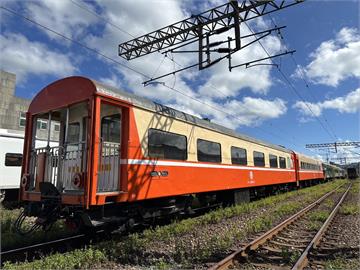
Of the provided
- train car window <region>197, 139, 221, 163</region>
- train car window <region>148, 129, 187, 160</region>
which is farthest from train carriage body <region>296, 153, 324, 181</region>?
train car window <region>148, 129, 187, 160</region>

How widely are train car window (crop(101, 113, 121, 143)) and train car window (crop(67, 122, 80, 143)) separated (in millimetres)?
747

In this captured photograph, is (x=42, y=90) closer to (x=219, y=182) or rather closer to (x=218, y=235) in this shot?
(x=218, y=235)

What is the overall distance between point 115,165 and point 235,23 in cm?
621

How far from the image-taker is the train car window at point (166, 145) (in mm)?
8359

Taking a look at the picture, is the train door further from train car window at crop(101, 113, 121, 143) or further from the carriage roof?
the carriage roof

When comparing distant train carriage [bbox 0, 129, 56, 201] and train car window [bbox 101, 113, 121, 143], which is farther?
distant train carriage [bbox 0, 129, 56, 201]

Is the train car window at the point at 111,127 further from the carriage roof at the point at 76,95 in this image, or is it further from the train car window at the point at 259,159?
the train car window at the point at 259,159

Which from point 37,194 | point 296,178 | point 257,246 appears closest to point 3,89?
point 296,178

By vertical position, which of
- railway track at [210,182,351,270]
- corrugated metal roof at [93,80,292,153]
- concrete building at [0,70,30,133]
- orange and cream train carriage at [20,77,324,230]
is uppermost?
concrete building at [0,70,30,133]

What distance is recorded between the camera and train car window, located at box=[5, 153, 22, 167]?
14.0m

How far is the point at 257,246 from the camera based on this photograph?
6871mm

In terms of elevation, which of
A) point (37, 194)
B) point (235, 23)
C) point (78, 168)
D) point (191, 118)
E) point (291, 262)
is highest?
point (235, 23)

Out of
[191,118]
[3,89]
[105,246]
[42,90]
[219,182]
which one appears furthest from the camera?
[3,89]

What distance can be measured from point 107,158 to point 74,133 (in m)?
1.35
